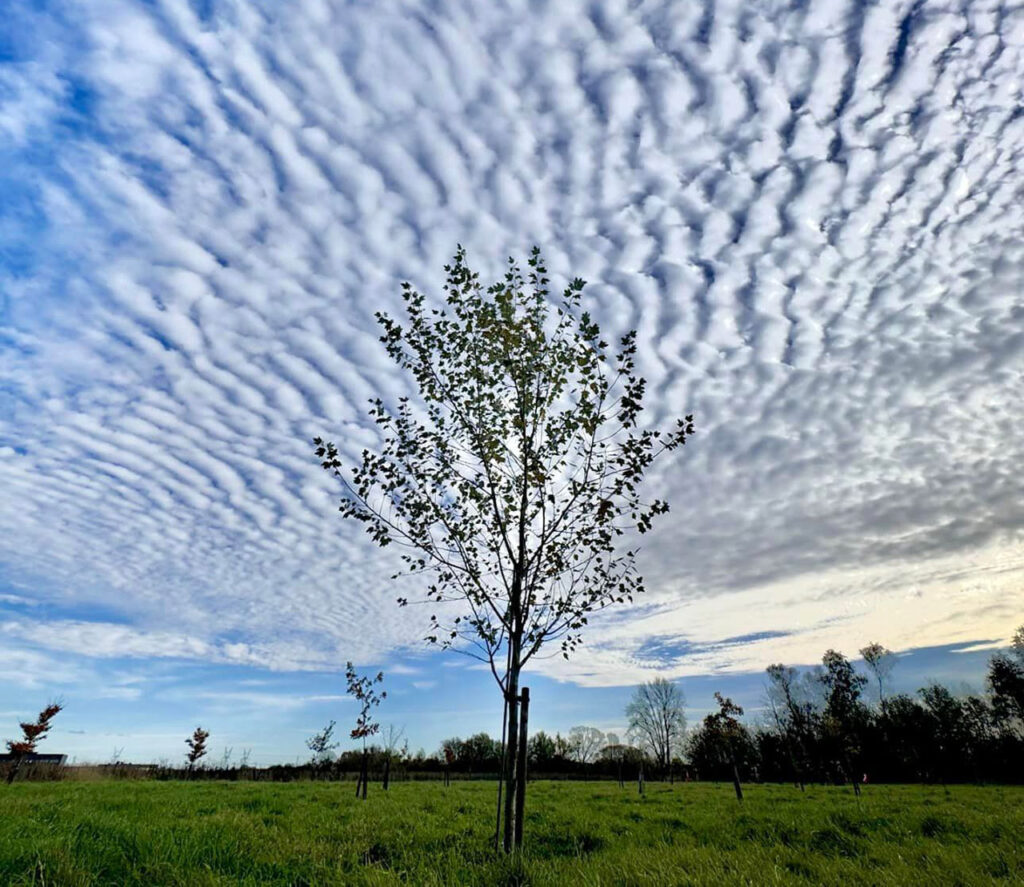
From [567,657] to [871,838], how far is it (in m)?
6.78

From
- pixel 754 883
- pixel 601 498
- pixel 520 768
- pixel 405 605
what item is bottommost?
pixel 754 883

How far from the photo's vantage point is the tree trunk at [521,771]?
24.0ft

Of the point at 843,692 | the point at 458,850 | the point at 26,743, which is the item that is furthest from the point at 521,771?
the point at 843,692

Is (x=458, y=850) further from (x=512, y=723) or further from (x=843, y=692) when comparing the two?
(x=843, y=692)

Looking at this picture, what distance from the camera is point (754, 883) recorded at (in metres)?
5.46

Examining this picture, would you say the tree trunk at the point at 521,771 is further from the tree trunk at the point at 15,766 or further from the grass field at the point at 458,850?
the tree trunk at the point at 15,766

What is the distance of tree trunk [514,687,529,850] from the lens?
24.0 feet

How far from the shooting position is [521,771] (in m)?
7.49

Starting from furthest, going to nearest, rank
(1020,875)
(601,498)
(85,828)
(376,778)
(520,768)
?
(376,778), (601,498), (520,768), (85,828), (1020,875)

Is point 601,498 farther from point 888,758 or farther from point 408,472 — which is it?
point 888,758

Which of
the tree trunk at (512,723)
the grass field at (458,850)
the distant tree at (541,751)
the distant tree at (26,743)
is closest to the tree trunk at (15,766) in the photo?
the distant tree at (26,743)

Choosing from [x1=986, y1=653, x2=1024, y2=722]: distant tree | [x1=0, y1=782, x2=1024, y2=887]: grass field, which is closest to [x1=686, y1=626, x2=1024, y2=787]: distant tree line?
[x1=986, y1=653, x2=1024, y2=722]: distant tree

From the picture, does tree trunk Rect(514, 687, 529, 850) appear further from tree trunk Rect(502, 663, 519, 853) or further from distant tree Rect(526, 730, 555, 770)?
distant tree Rect(526, 730, 555, 770)

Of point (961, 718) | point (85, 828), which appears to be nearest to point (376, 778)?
point (85, 828)
